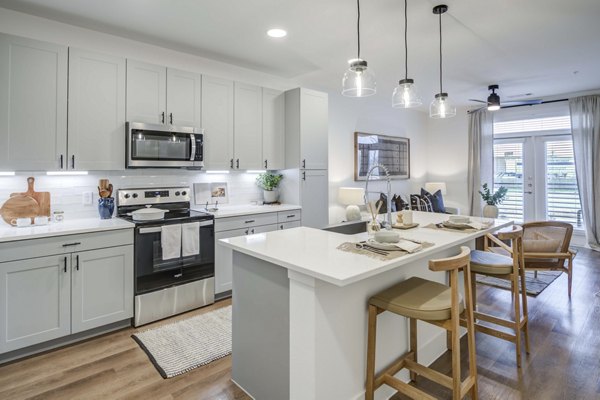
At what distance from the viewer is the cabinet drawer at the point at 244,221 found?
3605mm

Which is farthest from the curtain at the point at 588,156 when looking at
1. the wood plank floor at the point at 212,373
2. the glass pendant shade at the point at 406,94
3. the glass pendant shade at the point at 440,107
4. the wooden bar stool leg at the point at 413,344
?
the wooden bar stool leg at the point at 413,344

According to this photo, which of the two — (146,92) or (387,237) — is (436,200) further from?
(146,92)

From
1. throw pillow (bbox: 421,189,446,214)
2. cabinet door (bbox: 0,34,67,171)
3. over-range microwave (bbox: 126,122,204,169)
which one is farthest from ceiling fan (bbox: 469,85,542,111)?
cabinet door (bbox: 0,34,67,171)

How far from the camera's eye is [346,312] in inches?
70.9

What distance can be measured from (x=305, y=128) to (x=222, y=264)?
1.99m

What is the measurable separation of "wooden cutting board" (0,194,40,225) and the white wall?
12.1ft

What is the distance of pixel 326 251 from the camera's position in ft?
6.29

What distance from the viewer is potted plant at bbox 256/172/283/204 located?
450cm

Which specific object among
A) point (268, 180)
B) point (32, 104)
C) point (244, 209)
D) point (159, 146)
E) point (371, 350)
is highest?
point (32, 104)

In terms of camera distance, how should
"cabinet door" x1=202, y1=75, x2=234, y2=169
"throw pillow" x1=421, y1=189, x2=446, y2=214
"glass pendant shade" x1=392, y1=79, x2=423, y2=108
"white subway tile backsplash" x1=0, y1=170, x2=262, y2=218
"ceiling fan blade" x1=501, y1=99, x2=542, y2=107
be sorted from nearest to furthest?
"glass pendant shade" x1=392, y1=79, x2=423, y2=108 → "white subway tile backsplash" x1=0, y1=170, x2=262, y2=218 → "cabinet door" x1=202, y1=75, x2=234, y2=169 → "ceiling fan blade" x1=501, y1=99, x2=542, y2=107 → "throw pillow" x1=421, y1=189, x2=446, y2=214

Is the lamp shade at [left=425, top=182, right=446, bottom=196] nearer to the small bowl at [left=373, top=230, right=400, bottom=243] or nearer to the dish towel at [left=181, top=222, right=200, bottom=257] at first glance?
the dish towel at [left=181, top=222, right=200, bottom=257]

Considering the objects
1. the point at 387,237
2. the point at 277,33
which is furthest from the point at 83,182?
the point at 387,237

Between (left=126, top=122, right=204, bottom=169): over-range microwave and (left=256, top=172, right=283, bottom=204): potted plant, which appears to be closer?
(left=126, top=122, right=204, bottom=169): over-range microwave

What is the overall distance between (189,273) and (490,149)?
20.3 feet
